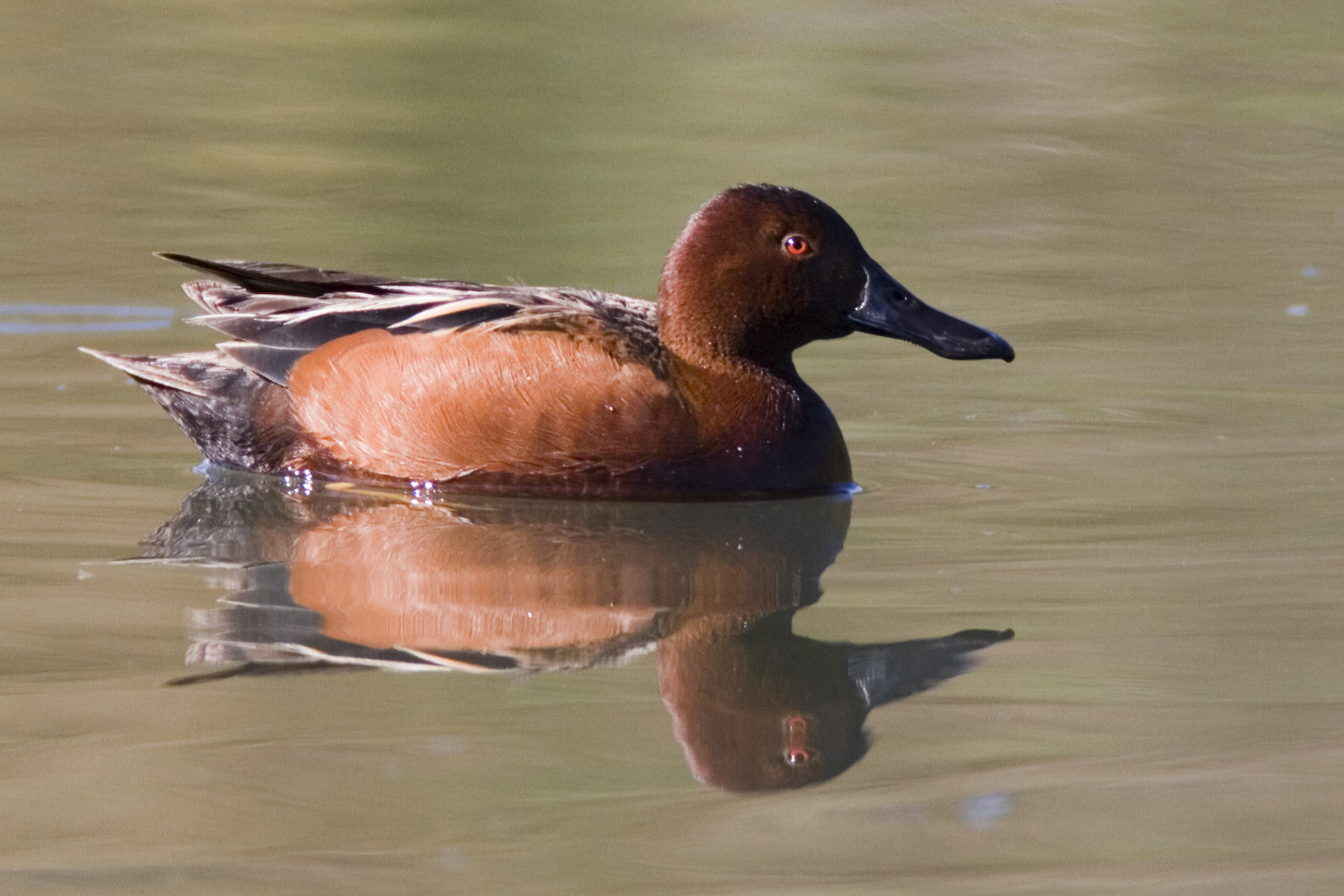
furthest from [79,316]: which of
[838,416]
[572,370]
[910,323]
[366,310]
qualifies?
[910,323]

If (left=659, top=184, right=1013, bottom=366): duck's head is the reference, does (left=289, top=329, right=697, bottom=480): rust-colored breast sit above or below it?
below

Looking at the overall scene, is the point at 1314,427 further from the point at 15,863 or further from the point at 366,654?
the point at 15,863

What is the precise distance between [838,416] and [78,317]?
12.2ft

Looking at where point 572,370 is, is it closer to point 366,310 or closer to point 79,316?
point 366,310

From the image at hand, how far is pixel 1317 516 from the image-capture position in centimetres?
643

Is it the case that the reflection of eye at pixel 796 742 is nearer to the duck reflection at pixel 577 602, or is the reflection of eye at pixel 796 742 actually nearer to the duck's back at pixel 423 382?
the duck reflection at pixel 577 602

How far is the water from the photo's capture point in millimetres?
4098

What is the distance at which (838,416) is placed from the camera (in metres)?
7.94

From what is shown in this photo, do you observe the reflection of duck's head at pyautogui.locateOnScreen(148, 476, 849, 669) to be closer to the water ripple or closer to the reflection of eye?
the reflection of eye

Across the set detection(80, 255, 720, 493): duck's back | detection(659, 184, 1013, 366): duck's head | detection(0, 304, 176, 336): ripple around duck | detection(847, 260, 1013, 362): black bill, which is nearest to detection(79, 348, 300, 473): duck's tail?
detection(80, 255, 720, 493): duck's back

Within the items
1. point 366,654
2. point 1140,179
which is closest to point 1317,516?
point 366,654

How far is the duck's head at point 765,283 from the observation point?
698cm

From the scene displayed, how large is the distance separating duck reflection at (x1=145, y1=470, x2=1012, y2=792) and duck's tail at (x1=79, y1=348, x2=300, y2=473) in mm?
126

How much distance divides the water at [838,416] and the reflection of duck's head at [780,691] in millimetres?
60
